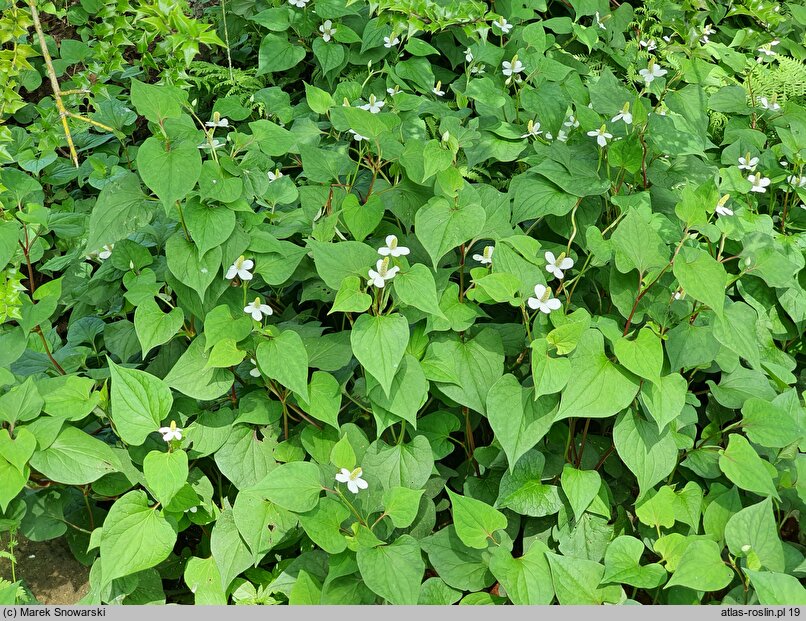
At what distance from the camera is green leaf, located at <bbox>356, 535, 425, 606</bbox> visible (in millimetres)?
1863

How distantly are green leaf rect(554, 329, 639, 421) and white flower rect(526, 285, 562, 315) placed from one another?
12 cm

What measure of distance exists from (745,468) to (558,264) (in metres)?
0.77

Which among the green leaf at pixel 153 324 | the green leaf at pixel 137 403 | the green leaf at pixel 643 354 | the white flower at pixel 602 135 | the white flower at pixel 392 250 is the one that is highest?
the white flower at pixel 602 135

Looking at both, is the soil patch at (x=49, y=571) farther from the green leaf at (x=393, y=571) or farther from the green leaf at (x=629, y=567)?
the green leaf at (x=629, y=567)

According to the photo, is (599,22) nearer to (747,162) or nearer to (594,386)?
(747,162)

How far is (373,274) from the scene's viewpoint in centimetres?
192

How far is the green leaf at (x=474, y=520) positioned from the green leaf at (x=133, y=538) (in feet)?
2.53

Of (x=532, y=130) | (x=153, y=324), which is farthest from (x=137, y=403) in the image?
(x=532, y=130)

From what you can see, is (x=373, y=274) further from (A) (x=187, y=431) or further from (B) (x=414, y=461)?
(A) (x=187, y=431)

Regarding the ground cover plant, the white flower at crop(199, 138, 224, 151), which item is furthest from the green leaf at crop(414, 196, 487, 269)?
the white flower at crop(199, 138, 224, 151)

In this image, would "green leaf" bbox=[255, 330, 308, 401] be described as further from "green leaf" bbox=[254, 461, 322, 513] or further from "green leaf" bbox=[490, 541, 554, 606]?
"green leaf" bbox=[490, 541, 554, 606]

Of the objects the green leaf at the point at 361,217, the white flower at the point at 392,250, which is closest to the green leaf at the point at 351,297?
the white flower at the point at 392,250

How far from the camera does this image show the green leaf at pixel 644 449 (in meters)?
1.98

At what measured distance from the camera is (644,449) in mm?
1994
